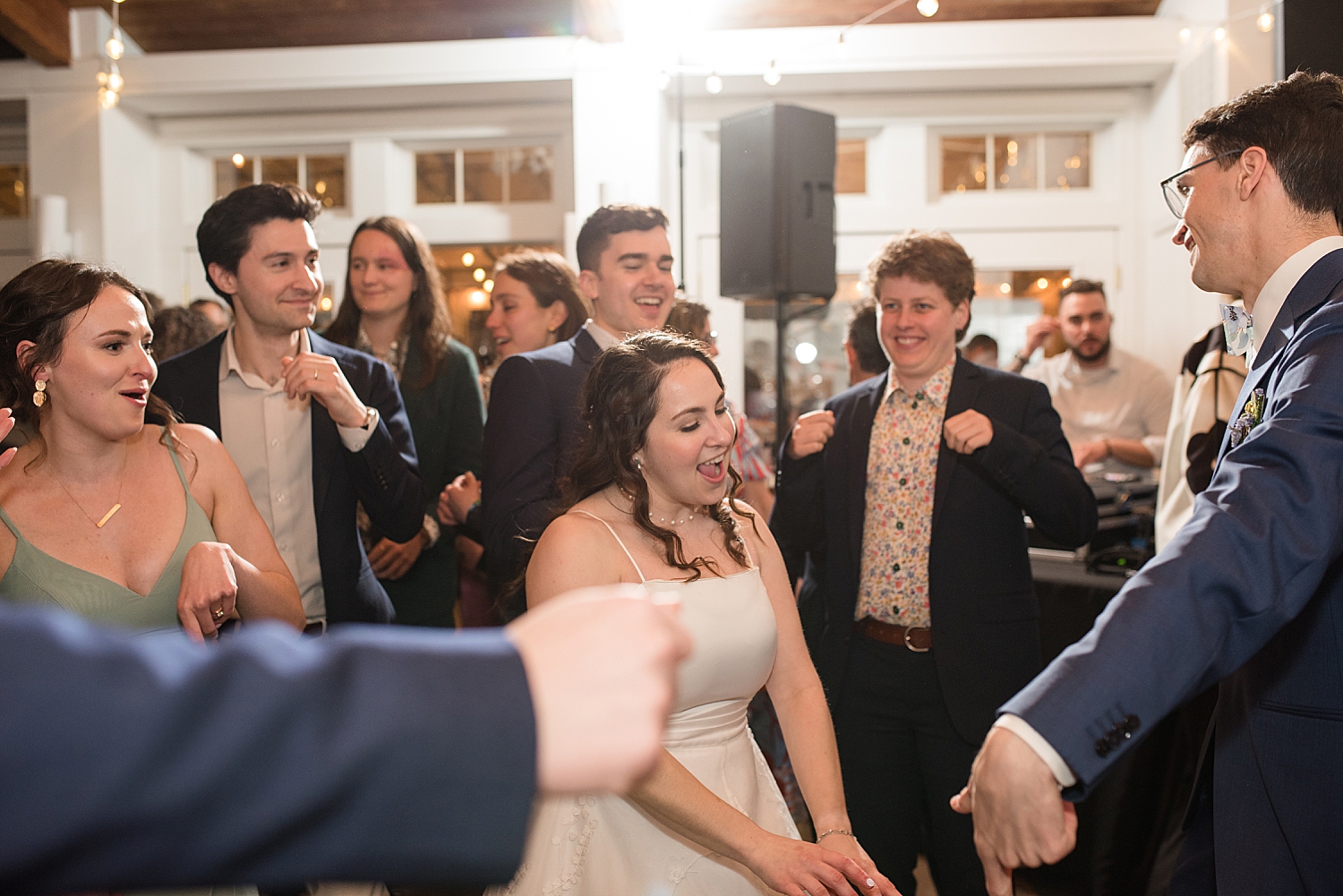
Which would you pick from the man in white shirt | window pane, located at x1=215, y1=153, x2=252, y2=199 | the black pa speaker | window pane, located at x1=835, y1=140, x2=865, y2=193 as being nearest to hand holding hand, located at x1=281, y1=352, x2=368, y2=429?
the black pa speaker

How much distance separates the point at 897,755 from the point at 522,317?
5.62 feet

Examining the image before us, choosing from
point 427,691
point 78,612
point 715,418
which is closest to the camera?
point 427,691

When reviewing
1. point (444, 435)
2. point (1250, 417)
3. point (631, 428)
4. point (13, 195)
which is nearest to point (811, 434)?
point (631, 428)

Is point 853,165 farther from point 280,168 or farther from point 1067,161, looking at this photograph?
point 280,168

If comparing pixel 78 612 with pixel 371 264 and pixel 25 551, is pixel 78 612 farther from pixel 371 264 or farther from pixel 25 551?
pixel 371 264

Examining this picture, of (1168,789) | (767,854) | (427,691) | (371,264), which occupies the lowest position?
(1168,789)

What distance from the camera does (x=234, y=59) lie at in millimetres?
4719

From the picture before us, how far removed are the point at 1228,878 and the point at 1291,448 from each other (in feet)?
1.91

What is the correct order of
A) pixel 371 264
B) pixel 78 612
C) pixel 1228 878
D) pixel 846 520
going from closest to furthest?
pixel 1228 878 < pixel 78 612 < pixel 846 520 < pixel 371 264

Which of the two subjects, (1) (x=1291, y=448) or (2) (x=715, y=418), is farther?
(2) (x=715, y=418)

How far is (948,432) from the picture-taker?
2.05 m

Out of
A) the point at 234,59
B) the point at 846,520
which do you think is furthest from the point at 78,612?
the point at 234,59

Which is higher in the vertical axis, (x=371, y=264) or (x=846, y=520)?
(x=371, y=264)

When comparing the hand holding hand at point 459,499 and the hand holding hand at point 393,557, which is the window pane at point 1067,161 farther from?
the hand holding hand at point 393,557
